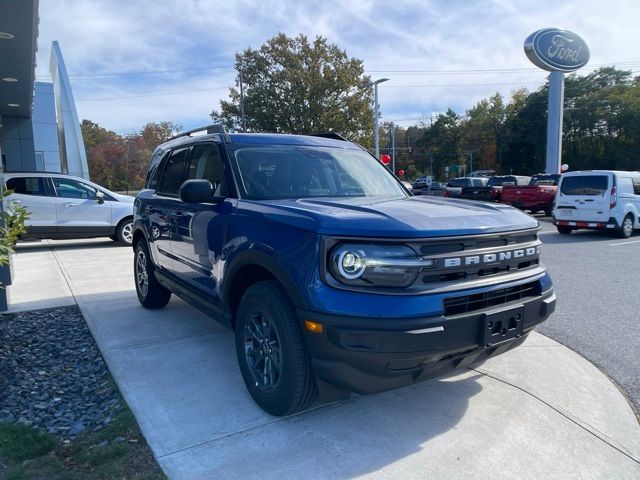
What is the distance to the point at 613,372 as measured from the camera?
164 inches

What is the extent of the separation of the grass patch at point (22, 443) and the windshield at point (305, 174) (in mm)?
2121

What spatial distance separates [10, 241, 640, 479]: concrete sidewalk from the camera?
280cm

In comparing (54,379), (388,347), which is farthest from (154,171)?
(388,347)

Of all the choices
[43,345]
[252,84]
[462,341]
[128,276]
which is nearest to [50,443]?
[43,345]

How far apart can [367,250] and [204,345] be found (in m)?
2.58

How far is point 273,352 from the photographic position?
323 centimetres

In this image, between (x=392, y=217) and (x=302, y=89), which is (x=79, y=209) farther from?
(x=302, y=89)

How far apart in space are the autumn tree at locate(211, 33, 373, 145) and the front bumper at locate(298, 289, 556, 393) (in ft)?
98.3

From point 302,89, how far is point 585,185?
21781 millimetres

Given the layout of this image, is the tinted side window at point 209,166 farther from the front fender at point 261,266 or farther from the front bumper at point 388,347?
the front bumper at point 388,347

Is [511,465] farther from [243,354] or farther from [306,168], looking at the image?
[306,168]

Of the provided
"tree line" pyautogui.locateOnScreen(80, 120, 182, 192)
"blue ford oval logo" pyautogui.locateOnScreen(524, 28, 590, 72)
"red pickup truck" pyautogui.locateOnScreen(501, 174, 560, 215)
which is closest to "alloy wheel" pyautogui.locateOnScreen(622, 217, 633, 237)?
"red pickup truck" pyautogui.locateOnScreen(501, 174, 560, 215)

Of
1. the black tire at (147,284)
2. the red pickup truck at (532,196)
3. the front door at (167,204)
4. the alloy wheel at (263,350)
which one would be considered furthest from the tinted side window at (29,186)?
the red pickup truck at (532,196)

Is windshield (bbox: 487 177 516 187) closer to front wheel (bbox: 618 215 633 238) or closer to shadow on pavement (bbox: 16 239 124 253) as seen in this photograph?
front wheel (bbox: 618 215 633 238)
